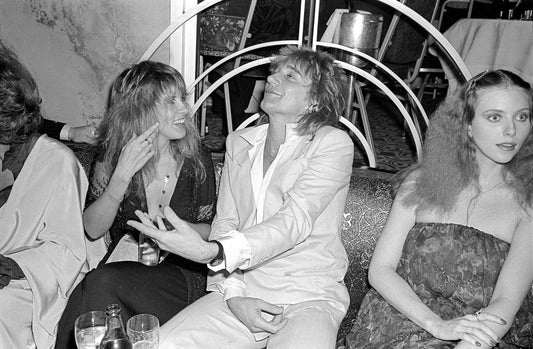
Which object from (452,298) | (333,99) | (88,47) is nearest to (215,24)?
(88,47)

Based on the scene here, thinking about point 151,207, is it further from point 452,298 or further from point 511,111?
point 511,111

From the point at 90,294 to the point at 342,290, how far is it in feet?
2.60

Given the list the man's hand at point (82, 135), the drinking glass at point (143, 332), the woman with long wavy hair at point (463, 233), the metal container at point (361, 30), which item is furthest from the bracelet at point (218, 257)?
the metal container at point (361, 30)

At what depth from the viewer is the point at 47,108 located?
316 cm

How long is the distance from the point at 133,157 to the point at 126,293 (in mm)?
440

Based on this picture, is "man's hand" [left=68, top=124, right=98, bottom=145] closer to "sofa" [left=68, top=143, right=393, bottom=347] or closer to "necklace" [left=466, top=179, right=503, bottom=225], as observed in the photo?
"sofa" [left=68, top=143, right=393, bottom=347]

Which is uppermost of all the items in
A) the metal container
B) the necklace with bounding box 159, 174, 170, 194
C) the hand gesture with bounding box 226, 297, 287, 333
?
the metal container

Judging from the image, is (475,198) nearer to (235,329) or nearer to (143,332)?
(235,329)

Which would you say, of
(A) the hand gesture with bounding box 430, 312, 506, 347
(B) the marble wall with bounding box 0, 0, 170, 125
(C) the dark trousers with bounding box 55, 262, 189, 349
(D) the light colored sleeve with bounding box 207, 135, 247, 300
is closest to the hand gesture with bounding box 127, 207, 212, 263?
(D) the light colored sleeve with bounding box 207, 135, 247, 300

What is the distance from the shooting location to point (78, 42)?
2.96 meters

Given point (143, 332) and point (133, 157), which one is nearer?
point (143, 332)

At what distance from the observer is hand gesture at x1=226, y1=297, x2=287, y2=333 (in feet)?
5.48

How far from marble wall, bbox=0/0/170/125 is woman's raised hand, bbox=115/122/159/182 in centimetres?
102

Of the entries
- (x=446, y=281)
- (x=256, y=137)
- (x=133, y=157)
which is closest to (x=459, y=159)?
(x=446, y=281)
